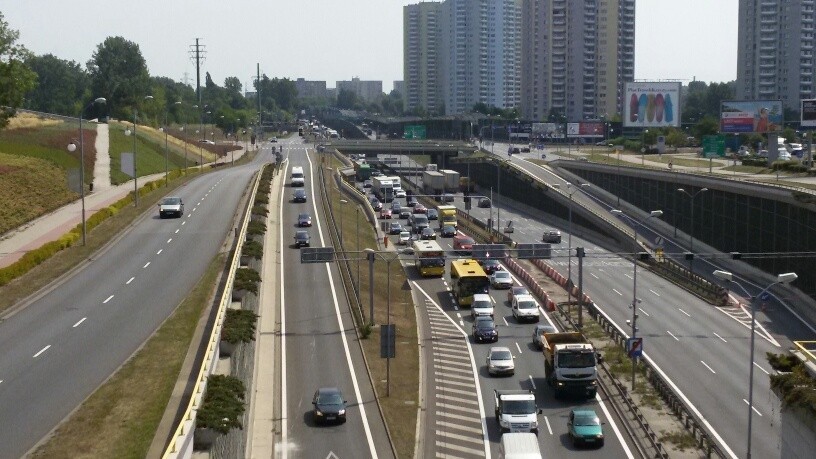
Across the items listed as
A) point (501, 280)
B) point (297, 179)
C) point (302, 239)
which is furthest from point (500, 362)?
point (297, 179)

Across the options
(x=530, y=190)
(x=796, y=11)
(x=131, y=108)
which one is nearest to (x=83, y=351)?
(x=530, y=190)

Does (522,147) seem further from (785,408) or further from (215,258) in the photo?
(785,408)

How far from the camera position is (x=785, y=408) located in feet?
89.4

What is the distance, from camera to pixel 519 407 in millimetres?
35188

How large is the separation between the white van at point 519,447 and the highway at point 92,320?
11419 mm

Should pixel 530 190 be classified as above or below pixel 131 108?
below

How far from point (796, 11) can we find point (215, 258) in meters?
146

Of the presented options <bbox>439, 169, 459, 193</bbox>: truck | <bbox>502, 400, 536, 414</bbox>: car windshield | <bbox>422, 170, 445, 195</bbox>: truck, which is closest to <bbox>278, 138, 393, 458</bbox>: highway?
<bbox>502, 400, 536, 414</bbox>: car windshield

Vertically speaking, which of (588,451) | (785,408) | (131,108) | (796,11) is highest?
(796,11)

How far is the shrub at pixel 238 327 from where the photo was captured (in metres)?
32.5

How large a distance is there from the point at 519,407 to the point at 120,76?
130 metres

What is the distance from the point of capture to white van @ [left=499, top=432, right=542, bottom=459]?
29.1m

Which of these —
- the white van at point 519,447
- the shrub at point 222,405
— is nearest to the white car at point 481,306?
the white van at point 519,447

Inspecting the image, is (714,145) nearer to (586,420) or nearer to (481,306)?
(481,306)
